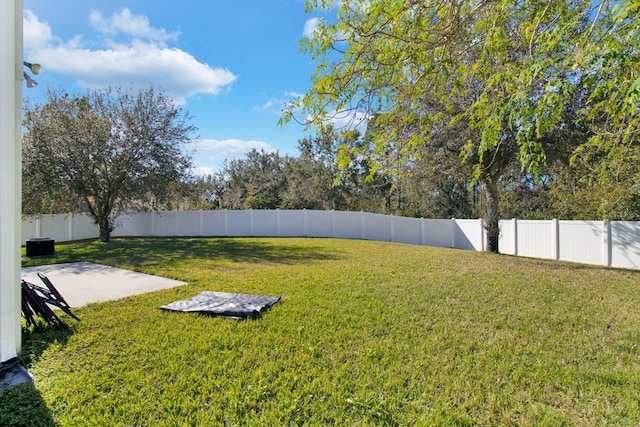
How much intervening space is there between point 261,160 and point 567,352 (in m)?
32.6

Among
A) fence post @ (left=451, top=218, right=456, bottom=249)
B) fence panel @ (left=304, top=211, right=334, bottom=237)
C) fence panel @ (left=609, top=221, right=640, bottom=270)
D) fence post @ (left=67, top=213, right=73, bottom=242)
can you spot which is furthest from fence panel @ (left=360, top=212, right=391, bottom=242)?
fence post @ (left=67, top=213, right=73, bottom=242)

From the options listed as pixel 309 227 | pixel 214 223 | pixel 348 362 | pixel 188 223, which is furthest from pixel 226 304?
pixel 188 223

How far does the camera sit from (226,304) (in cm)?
470

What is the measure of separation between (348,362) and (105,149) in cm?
1319

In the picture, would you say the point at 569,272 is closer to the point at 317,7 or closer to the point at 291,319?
the point at 291,319

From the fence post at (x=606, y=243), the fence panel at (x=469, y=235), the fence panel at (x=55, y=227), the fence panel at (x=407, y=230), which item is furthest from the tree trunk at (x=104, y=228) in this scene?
the fence post at (x=606, y=243)

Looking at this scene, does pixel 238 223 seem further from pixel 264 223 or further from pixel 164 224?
pixel 164 224

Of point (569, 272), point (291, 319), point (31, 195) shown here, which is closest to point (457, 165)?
point (569, 272)

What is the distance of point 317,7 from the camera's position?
3053 millimetres

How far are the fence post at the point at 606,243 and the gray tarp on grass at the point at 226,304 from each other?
10340 millimetres

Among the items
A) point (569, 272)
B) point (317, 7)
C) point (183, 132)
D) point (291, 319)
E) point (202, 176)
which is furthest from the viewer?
point (202, 176)

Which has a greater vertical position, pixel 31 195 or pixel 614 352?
pixel 31 195

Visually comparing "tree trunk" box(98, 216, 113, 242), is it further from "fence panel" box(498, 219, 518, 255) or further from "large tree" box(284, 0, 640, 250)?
"fence panel" box(498, 219, 518, 255)

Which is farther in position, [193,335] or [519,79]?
[193,335]
